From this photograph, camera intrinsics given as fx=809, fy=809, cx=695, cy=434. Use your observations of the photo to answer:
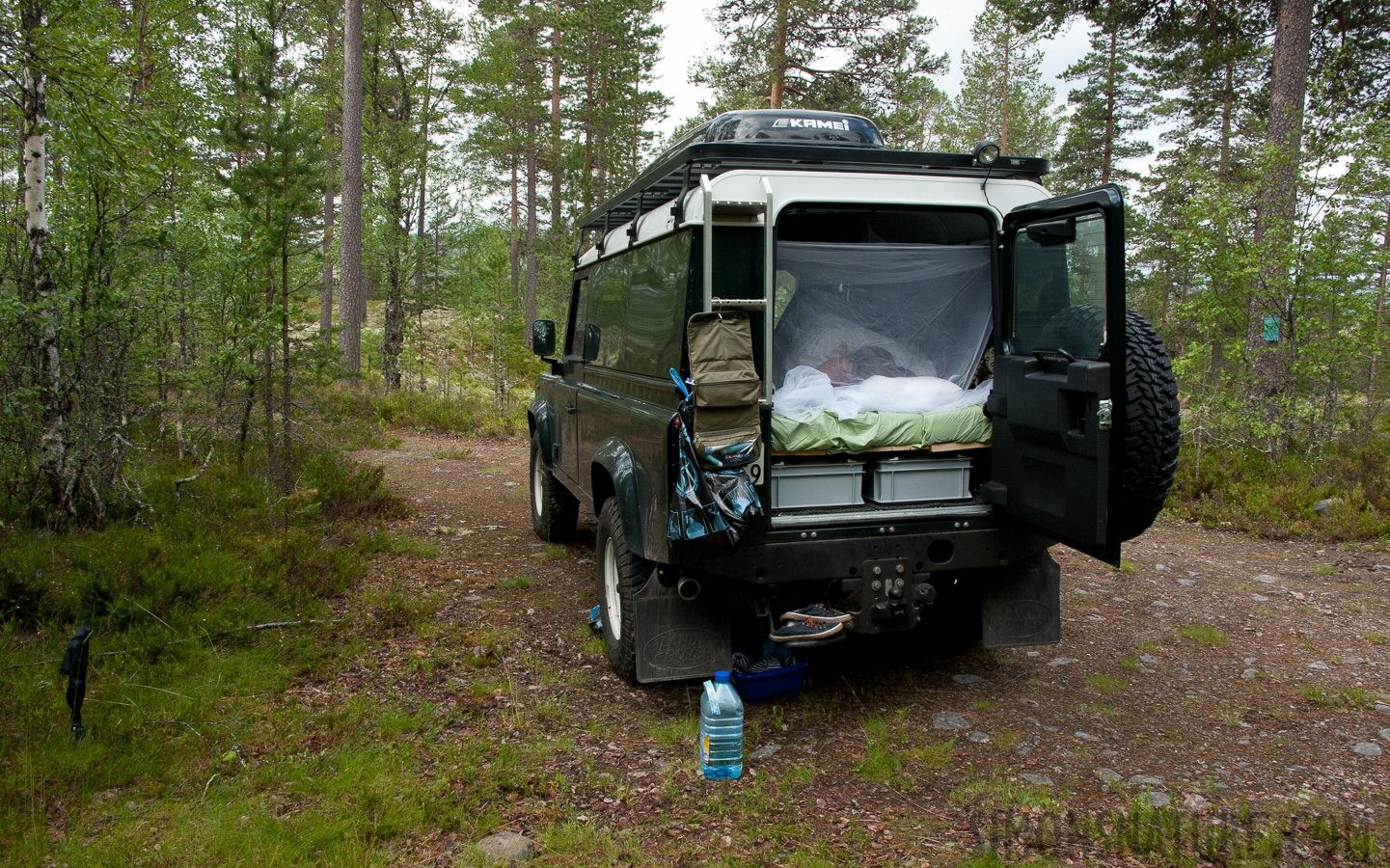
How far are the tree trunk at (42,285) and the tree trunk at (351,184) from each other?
872 cm

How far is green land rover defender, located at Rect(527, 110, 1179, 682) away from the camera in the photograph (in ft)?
10.9

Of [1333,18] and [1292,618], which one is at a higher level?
[1333,18]

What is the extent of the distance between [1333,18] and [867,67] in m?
7.75

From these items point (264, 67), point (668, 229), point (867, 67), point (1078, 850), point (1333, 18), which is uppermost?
point (867, 67)

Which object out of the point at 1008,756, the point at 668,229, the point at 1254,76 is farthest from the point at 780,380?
the point at 1254,76

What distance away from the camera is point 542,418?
6.64 m

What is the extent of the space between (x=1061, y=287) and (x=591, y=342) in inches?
121

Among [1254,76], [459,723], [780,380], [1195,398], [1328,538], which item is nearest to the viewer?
[459,723]

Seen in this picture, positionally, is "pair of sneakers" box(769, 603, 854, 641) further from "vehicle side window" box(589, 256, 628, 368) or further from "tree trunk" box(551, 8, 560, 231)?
"tree trunk" box(551, 8, 560, 231)

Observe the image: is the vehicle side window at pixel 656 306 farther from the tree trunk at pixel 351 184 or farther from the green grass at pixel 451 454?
the tree trunk at pixel 351 184

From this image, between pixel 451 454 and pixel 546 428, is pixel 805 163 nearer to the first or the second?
pixel 546 428

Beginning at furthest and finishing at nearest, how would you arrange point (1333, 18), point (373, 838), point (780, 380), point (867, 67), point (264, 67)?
point (867, 67) < point (1333, 18) < point (264, 67) < point (780, 380) < point (373, 838)

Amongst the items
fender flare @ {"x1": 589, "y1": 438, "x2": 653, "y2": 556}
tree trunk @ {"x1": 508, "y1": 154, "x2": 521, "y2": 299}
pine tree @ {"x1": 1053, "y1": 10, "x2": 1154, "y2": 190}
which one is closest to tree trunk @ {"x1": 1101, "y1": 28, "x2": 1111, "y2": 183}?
pine tree @ {"x1": 1053, "y1": 10, "x2": 1154, "y2": 190}

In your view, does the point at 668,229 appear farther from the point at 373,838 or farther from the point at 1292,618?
the point at 1292,618
